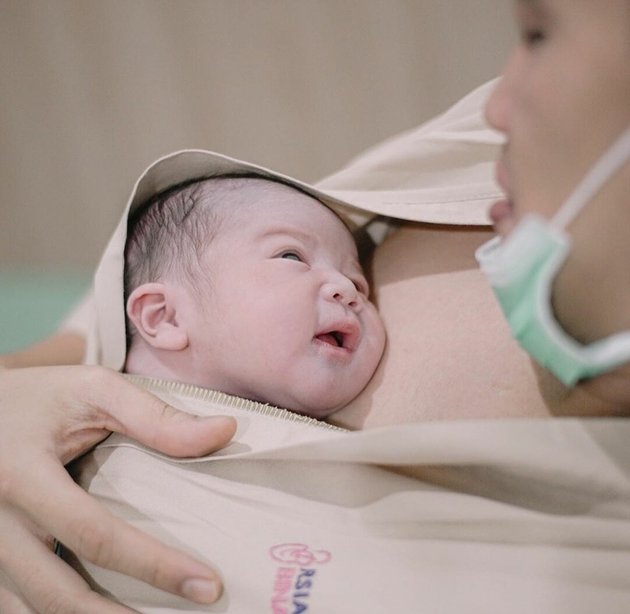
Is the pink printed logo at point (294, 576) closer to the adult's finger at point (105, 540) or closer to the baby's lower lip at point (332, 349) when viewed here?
the adult's finger at point (105, 540)

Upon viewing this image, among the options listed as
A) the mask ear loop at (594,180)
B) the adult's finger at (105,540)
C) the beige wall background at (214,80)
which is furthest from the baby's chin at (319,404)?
the beige wall background at (214,80)

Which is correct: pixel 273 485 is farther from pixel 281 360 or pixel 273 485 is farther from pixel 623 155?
pixel 623 155

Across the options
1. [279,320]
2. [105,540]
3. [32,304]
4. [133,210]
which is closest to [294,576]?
[105,540]

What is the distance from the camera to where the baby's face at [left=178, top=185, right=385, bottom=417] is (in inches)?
33.3

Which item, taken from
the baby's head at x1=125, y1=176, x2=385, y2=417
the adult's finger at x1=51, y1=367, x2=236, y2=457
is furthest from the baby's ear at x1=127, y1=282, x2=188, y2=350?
the adult's finger at x1=51, y1=367, x2=236, y2=457

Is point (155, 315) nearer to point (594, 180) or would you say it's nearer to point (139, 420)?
point (139, 420)

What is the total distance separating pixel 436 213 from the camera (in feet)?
3.14

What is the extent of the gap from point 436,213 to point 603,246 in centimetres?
42

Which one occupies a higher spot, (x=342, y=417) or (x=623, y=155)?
(x=623, y=155)

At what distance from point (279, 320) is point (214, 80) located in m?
1.33

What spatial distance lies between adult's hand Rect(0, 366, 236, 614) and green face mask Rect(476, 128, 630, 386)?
0.30 m

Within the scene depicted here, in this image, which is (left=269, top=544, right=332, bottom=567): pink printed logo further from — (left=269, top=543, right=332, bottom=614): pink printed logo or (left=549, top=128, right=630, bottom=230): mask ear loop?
(left=549, top=128, right=630, bottom=230): mask ear loop

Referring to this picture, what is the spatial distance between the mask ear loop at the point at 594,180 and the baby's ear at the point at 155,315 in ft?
1.58

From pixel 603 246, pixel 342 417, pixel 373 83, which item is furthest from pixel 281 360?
pixel 373 83
